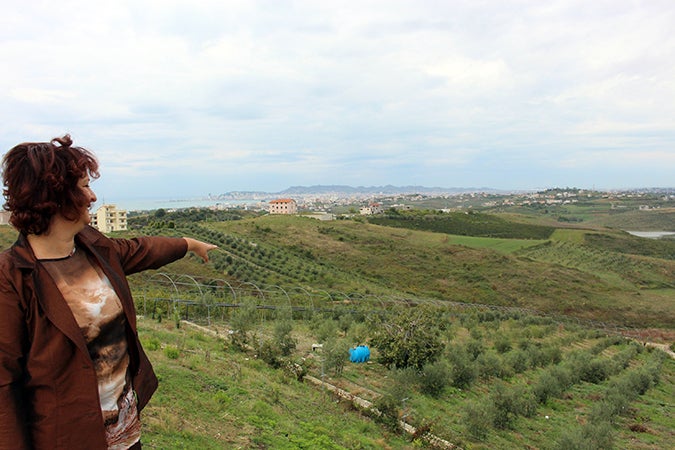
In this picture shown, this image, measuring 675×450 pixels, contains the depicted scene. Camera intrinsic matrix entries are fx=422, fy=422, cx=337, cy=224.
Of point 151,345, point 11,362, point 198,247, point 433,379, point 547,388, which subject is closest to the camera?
point 11,362

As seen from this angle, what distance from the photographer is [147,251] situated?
2.54 meters

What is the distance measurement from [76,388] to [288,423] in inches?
212

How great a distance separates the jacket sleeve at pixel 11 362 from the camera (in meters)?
1.69

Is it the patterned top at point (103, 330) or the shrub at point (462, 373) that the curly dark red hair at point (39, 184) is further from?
the shrub at point (462, 373)

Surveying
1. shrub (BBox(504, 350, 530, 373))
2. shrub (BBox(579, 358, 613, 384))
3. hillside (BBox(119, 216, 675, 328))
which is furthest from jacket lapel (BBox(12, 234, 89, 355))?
hillside (BBox(119, 216, 675, 328))

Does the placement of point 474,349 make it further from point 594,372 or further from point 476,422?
point 476,422

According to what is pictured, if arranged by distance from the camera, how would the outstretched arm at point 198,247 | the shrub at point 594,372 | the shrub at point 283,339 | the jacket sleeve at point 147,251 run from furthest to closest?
the shrub at point 594,372 < the shrub at point 283,339 < the outstretched arm at point 198,247 < the jacket sleeve at point 147,251

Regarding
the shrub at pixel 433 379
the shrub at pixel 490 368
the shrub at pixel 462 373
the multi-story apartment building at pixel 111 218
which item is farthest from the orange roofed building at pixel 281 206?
the shrub at pixel 433 379

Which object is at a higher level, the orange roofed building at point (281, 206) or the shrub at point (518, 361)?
the orange roofed building at point (281, 206)

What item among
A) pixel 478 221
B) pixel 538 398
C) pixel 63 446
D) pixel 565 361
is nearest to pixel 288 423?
pixel 63 446

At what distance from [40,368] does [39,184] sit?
78 centimetres

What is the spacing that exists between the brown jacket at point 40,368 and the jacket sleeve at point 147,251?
587 mm

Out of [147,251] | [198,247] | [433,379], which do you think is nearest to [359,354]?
[433,379]

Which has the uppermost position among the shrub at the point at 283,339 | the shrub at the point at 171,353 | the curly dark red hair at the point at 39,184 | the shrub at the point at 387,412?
the curly dark red hair at the point at 39,184
